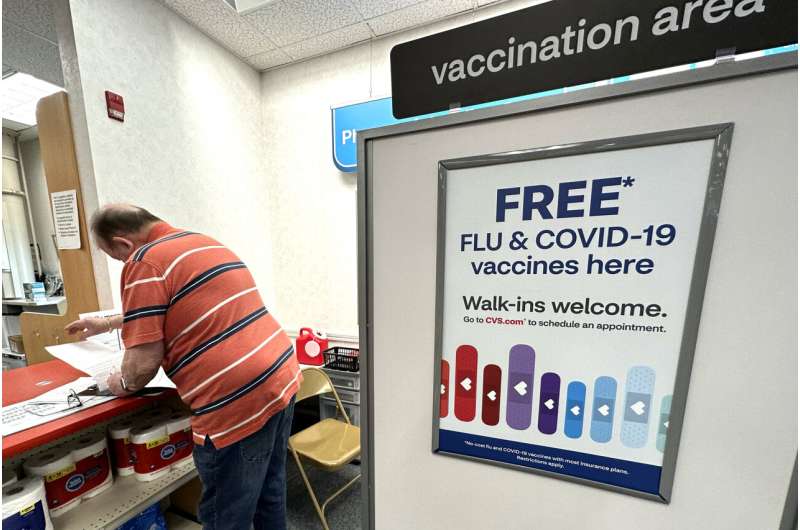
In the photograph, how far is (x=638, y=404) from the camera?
657 mm

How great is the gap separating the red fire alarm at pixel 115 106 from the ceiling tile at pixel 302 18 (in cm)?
100

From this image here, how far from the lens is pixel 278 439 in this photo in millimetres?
1271

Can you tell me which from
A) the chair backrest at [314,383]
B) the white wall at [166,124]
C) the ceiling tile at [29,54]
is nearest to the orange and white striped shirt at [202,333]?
the chair backrest at [314,383]

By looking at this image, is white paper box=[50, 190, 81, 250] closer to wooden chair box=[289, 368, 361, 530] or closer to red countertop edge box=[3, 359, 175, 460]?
red countertop edge box=[3, 359, 175, 460]

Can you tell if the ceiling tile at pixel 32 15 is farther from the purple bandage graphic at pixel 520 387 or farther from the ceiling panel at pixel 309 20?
the purple bandage graphic at pixel 520 387

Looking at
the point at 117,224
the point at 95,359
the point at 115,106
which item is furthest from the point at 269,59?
the point at 95,359

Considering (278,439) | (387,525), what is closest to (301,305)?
(278,439)

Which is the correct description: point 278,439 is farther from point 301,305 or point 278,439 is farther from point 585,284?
point 301,305

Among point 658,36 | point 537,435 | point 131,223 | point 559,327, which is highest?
point 658,36

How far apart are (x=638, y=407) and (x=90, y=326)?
208cm

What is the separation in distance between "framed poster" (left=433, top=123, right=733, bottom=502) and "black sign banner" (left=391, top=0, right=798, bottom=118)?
140 millimetres

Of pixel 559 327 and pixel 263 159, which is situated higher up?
pixel 263 159

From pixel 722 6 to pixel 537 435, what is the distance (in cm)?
89

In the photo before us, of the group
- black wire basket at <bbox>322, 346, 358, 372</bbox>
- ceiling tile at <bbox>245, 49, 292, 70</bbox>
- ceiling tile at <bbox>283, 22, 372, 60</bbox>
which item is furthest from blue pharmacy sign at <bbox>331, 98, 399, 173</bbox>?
black wire basket at <bbox>322, 346, 358, 372</bbox>
